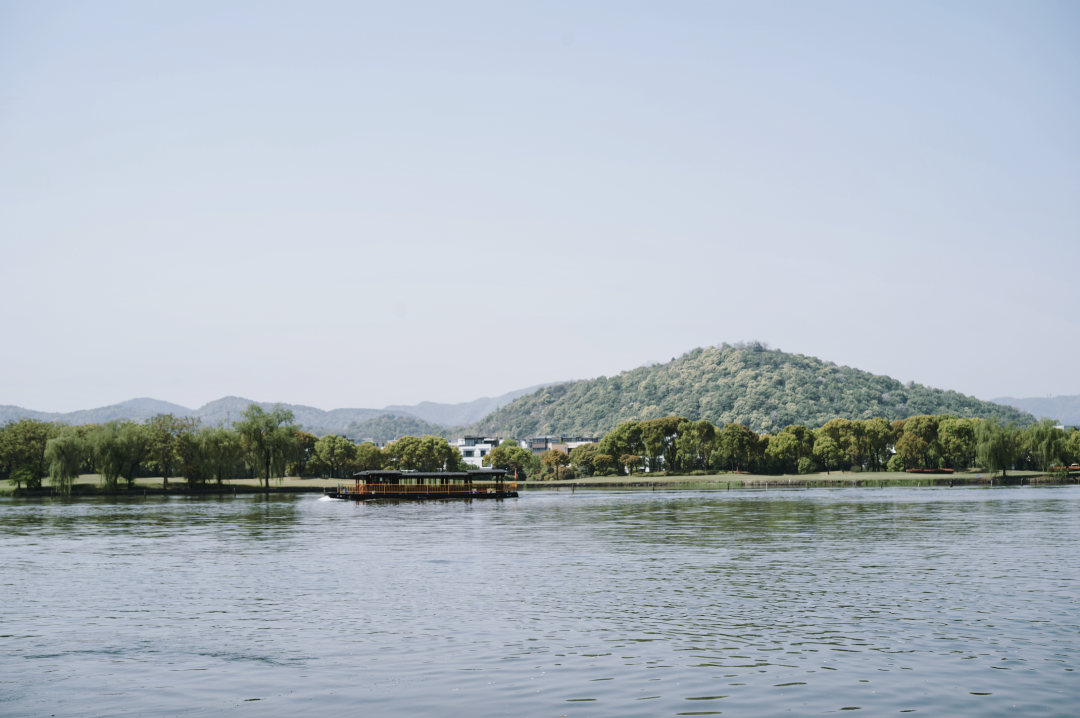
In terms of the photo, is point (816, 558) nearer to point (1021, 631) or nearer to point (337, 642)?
point (1021, 631)

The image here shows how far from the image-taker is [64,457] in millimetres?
131750

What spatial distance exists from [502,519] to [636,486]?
335ft

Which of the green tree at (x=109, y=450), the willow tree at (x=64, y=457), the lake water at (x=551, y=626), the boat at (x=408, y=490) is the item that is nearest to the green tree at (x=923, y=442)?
the boat at (x=408, y=490)

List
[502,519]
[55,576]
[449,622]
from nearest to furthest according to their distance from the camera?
1. [449,622]
2. [55,576]
3. [502,519]

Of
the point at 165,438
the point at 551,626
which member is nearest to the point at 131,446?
the point at 165,438

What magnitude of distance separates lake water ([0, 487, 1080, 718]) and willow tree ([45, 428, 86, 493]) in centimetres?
7747

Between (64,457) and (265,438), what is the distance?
96.0 feet

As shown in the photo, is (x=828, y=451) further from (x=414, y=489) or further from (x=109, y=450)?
(x=109, y=450)

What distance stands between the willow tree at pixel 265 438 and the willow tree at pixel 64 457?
2336 centimetres

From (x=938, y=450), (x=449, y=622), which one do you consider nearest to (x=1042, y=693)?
(x=449, y=622)

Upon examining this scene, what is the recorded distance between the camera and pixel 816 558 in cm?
4694

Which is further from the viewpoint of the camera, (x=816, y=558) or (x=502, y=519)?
(x=502, y=519)

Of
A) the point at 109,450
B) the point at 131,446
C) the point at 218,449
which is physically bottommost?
the point at 218,449

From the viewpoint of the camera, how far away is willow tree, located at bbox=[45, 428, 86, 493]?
13100cm
